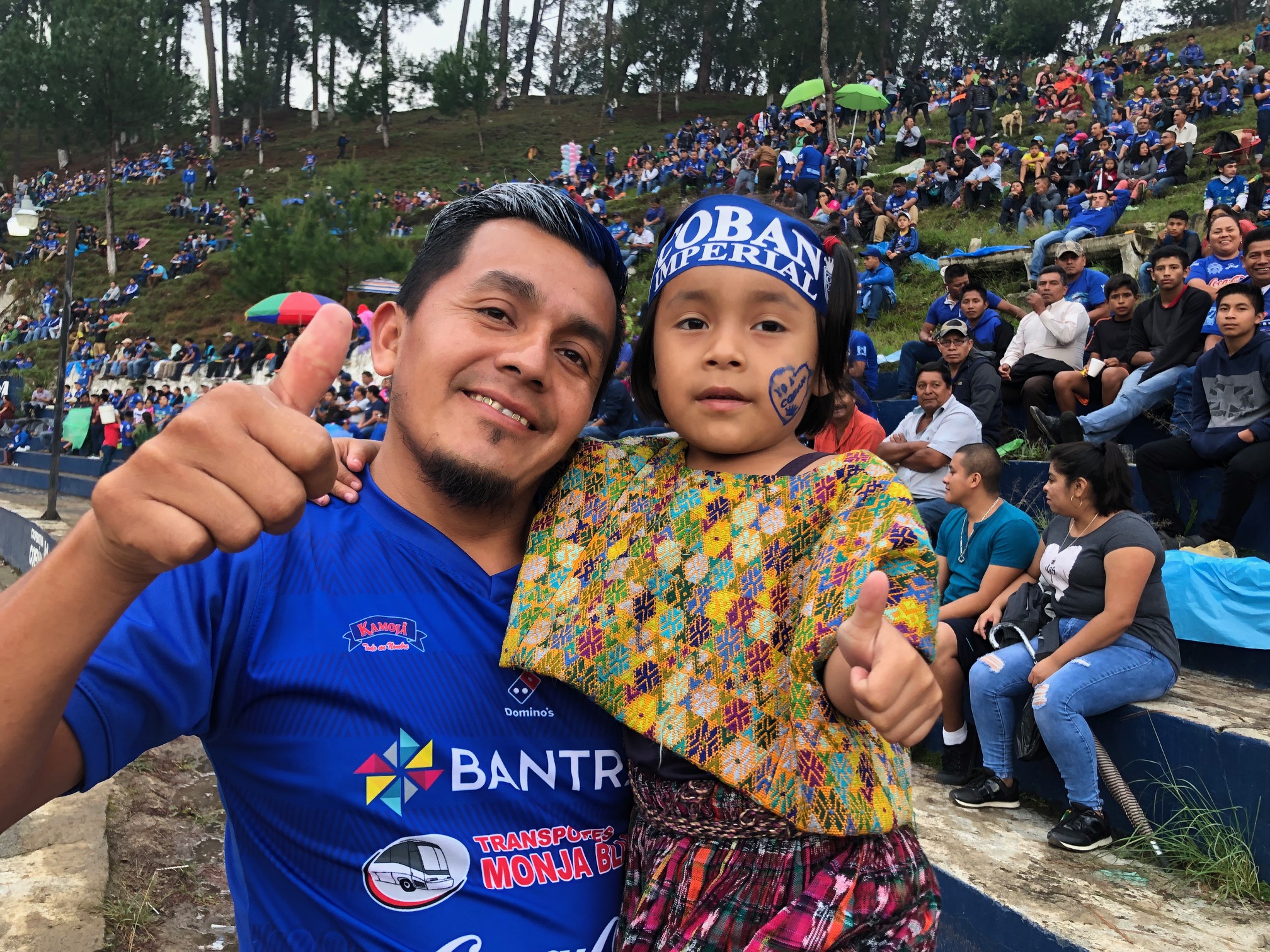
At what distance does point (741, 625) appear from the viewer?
4.80 feet

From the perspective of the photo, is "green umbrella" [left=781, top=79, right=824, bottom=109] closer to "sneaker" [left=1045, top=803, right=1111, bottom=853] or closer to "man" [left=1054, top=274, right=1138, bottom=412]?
"man" [left=1054, top=274, right=1138, bottom=412]

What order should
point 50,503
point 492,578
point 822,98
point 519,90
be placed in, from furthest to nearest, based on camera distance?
point 519,90, point 822,98, point 50,503, point 492,578

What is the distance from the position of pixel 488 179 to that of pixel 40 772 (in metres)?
40.8

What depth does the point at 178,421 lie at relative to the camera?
0.99 metres

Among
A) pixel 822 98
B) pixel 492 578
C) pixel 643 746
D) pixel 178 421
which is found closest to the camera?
pixel 178 421

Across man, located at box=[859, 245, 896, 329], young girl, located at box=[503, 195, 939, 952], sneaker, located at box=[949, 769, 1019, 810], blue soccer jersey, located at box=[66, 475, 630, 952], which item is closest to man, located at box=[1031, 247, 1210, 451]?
sneaker, located at box=[949, 769, 1019, 810]

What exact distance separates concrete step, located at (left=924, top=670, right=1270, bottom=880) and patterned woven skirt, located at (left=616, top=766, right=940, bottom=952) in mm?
2751

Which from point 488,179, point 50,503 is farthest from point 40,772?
point 488,179

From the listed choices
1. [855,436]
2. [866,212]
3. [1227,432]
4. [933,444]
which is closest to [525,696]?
[855,436]

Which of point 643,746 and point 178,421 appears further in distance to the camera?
point 643,746

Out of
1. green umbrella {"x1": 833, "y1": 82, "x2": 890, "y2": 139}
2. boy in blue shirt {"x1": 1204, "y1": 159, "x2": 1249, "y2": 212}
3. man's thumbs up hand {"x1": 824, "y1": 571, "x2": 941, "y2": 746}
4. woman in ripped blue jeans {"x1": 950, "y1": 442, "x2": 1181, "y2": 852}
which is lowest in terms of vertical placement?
woman in ripped blue jeans {"x1": 950, "y1": 442, "x2": 1181, "y2": 852}

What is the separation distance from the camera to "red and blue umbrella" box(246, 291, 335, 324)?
21.6 meters

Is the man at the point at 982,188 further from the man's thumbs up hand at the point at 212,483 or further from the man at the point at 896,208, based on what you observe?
the man's thumbs up hand at the point at 212,483

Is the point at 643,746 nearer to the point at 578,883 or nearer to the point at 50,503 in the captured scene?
the point at 578,883
